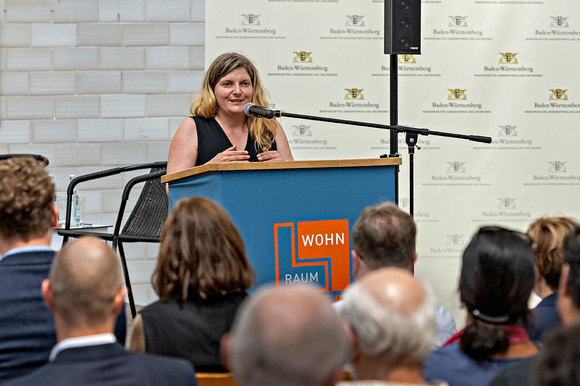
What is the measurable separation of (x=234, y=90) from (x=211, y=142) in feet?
0.88

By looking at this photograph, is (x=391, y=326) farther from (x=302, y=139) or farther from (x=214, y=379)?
(x=302, y=139)

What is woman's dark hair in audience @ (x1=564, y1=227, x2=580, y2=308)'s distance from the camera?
1588 millimetres

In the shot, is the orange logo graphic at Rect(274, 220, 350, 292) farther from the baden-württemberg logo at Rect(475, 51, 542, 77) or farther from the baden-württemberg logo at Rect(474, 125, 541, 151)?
the baden-württemberg logo at Rect(475, 51, 542, 77)

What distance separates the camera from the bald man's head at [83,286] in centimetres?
164

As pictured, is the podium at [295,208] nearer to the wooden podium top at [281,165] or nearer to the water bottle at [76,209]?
the wooden podium top at [281,165]

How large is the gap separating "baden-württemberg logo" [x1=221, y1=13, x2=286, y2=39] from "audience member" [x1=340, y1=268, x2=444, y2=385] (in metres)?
3.82

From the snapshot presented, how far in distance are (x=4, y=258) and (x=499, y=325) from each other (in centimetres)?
126

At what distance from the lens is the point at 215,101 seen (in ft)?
12.6

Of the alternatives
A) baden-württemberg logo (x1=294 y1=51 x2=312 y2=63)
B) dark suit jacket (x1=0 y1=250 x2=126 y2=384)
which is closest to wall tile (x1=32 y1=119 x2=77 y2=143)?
baden-württemberg logo (x1=294 y1=51 x2=312 y2=63)

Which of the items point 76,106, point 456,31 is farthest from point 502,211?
point 76,106

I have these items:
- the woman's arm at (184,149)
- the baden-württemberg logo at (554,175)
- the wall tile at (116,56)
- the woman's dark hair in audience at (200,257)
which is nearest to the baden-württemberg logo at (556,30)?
the baden-württemberg logo at (554,175)

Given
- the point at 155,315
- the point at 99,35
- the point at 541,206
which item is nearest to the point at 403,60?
the point at 541,206

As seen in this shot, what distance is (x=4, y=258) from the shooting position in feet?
6.90

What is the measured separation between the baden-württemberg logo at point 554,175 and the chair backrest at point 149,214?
2399 mm
